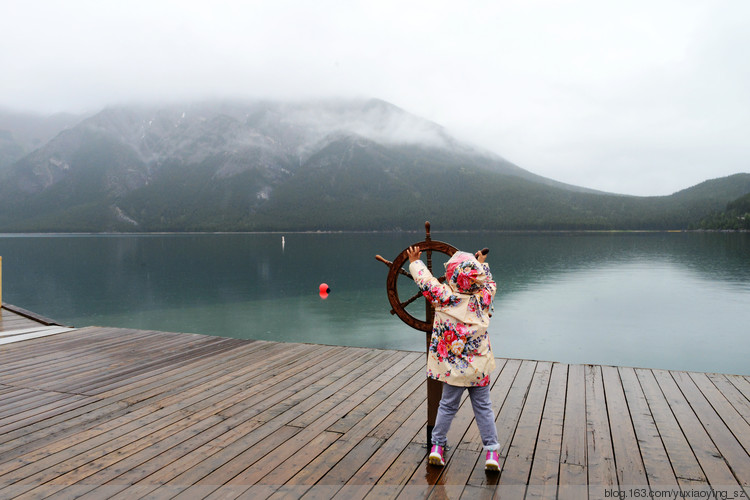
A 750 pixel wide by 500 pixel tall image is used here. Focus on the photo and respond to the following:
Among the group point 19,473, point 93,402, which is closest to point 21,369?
point 93,402

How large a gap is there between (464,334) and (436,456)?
0.90m

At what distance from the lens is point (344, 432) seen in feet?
13.0

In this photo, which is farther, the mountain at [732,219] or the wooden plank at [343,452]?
the mountain at [732,219]

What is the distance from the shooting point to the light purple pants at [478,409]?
319 cm

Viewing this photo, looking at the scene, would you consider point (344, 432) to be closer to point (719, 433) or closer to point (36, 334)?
point (719, 433)

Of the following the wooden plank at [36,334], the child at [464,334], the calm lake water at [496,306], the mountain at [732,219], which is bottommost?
the calm lake water at [496,306]

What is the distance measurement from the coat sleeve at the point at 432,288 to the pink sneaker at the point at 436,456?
1.00 meters

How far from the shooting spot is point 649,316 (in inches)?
827

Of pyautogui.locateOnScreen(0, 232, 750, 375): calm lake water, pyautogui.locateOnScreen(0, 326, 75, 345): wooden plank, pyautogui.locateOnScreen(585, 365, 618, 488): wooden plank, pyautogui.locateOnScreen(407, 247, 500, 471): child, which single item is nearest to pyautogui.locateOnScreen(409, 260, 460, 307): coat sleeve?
pyautogui.locateOnScreen(407, 247, 500, 471): child

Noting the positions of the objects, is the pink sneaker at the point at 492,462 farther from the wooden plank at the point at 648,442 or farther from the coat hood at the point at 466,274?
the coat hood at the point at 466,274

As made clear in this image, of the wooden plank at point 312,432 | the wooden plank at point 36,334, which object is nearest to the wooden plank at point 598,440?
the wooden plank at point 312,432

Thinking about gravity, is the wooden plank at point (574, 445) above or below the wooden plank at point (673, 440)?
below

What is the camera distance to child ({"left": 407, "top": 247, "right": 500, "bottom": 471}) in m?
3.08

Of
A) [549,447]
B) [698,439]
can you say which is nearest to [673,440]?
[698,439]
